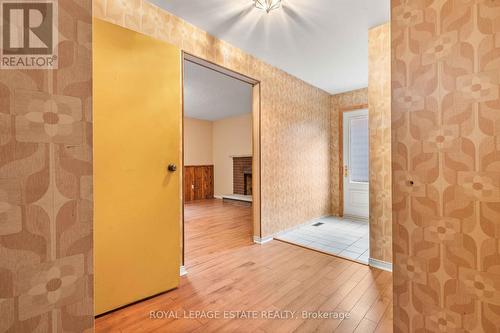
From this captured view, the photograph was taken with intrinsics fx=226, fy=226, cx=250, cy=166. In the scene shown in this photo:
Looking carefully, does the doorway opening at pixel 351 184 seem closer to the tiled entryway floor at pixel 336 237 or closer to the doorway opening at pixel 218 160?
the tiled entryway floor at pixel 336 237

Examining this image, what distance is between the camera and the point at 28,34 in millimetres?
417

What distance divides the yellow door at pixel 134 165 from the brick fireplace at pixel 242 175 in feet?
15.3

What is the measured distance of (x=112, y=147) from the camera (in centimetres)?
157

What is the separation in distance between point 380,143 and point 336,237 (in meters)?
1.53

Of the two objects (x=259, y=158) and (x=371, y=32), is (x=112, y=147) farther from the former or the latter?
(x=371, y=32)

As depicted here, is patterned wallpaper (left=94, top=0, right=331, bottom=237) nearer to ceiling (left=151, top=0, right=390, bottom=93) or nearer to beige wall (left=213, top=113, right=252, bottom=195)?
ceiling (left=151, top=0, right=390, bottom=93)

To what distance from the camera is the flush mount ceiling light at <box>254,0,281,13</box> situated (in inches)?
75.7

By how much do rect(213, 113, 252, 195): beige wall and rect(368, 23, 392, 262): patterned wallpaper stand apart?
4.28 m

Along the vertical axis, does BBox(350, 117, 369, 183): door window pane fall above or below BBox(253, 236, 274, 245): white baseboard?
above

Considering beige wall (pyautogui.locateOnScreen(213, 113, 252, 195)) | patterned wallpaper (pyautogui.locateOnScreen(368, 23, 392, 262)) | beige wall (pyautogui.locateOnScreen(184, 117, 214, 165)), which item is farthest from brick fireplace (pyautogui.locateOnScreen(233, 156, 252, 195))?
patterned wallpaper (pyautogui.locateOnScreen(368, 23, 392, 262))

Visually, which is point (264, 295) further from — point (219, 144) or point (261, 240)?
point (219, 144)

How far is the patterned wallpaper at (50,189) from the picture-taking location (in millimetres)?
394

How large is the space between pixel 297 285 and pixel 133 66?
86.2 inches

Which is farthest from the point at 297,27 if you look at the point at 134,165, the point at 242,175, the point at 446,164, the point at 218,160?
the point at 218,160
